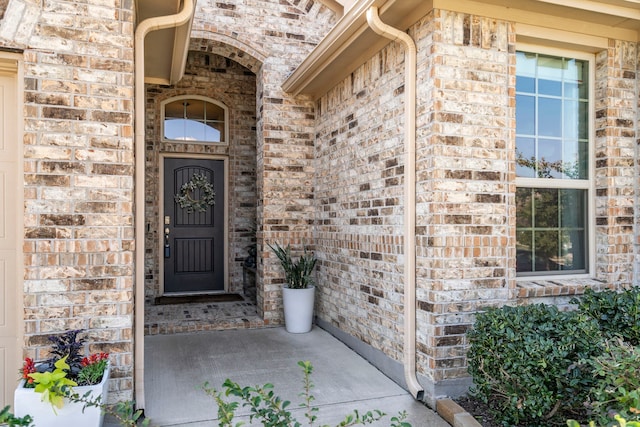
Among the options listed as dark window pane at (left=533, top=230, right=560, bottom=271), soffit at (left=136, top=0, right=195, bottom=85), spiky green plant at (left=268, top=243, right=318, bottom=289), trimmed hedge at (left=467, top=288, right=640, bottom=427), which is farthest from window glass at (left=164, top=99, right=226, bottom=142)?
trimmed hedge at (left=467, top=288, right=640, bottom=427)

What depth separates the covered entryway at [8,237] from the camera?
9.18ft

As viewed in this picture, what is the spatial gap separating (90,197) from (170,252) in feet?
13.8

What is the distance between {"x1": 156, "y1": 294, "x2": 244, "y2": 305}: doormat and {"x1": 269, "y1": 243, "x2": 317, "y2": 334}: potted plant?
1.58 m

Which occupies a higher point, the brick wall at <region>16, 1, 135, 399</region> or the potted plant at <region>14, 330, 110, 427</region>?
the brick wall at <region>16, 1, 135, 399</region>

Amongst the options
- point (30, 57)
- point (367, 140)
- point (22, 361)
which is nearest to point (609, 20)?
point (367, 140)

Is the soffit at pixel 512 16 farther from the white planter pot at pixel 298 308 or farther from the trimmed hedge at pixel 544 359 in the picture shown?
the white planter pot at pixel 298 308

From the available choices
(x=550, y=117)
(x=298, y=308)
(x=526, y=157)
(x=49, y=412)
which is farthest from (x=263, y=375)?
(x=550, y=117)

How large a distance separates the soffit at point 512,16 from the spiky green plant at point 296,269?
225 cm

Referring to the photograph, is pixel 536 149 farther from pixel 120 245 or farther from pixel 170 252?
pixel 170 252

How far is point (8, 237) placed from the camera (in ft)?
9.21

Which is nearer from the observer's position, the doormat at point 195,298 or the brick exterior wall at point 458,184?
the brick exterior wall at point 458,184

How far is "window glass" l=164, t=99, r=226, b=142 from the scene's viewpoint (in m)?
6.79

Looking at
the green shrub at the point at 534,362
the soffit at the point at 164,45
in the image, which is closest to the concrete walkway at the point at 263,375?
the green shrub at the point at 534,362

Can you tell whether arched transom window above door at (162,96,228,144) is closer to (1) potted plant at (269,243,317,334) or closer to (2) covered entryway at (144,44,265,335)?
(2) covered entryway at (144,44,265,335)
